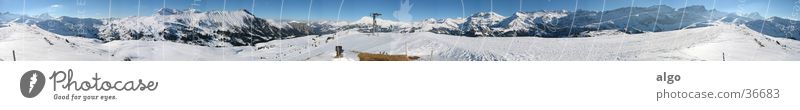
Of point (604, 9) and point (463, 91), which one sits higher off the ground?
point (604, 9)

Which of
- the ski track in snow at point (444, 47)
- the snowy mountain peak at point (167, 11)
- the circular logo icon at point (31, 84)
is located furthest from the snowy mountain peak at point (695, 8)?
the circular logo icon at point (31, 84)

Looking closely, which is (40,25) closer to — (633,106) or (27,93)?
(27,93)

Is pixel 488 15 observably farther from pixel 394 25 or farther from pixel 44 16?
pixel 44 16

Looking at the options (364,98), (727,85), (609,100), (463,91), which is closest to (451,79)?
(463,91)

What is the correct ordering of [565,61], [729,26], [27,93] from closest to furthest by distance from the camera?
[27,93]
[565,61]
[729,26]

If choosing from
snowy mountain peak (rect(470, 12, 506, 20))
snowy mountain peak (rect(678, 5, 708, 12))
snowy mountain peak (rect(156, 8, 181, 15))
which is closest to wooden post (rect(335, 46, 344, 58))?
snowy mountain peak (rect(470, 12, 506, 20))

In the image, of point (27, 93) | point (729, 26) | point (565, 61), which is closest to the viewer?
point (27, 93)

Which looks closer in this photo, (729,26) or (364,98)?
(364,98)

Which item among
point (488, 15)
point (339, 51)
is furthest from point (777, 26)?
point (339, 51)
